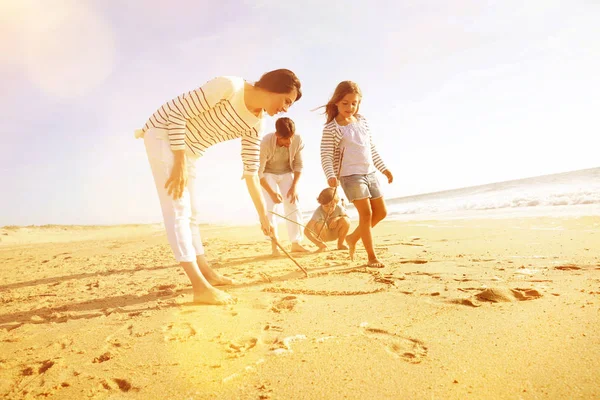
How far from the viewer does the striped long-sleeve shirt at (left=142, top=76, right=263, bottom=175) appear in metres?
2.38

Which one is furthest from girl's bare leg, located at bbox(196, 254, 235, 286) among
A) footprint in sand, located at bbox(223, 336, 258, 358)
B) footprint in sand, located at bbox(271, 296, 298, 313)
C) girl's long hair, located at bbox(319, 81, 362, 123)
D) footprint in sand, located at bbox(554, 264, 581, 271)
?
footprint in sand, located at bbox(554, 264, 581, 271)

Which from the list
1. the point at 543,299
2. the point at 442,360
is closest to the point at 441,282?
the point at 543,299

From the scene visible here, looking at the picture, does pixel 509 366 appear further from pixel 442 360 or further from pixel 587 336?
pixel 587 336

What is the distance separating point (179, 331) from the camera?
6.11ft

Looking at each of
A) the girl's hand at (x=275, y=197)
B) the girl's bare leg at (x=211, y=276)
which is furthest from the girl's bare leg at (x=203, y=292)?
the girl's hand at (x=275, y=197)

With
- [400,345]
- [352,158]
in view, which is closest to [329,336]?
[400,345]

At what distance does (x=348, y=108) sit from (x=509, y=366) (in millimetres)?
2901

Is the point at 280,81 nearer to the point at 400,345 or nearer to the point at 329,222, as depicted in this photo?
Answer: the point at 400,345

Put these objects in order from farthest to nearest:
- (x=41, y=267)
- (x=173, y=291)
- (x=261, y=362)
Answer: (x=41, y=267) → (x=173, y=291) → (x=261, y=362)

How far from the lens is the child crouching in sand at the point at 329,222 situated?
5.09 meters

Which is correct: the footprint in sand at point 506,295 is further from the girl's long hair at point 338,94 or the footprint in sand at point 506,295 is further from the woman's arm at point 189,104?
the girl's long hair at point 338,94

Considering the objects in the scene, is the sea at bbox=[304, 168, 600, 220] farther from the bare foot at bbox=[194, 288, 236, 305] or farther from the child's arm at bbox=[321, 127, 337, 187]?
the bare foot at bbox=[194, 288, 236, 305]

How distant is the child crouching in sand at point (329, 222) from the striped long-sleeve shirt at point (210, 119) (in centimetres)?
227

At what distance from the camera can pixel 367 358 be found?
1.46 meters
